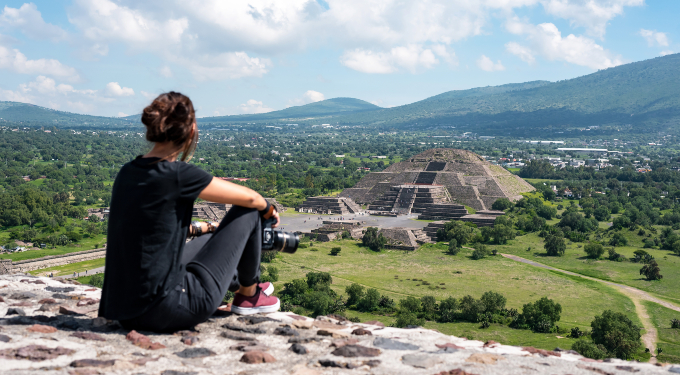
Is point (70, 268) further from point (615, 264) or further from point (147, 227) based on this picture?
point (615, 264)

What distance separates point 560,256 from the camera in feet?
152

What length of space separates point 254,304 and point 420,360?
2.25m

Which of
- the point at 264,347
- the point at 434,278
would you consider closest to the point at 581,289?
the point at 434,278

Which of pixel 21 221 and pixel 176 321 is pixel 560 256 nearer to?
pixel 176 321

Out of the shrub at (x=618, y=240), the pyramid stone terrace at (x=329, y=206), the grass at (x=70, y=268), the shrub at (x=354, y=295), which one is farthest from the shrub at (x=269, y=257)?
the shrub at (x=618, y=240)

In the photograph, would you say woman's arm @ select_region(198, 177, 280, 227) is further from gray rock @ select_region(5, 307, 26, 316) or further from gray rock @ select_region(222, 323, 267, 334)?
gray rock @ select_region(5, 307, 26, 316)

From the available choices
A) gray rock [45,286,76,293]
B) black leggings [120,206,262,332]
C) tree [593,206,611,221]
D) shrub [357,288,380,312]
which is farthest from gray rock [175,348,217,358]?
tree [593,206,611,221]

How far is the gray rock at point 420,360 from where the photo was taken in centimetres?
503

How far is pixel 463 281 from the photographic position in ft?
123

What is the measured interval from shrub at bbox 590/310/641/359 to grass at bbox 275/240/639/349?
4.96 feet

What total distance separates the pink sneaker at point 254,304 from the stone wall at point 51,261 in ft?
117

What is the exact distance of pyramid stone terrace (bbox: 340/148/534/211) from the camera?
242 feet

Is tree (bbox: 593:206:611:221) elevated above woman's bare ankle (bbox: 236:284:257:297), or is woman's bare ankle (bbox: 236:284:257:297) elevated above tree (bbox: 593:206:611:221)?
woman's bare ankle (bbox: 236:284:257:297)

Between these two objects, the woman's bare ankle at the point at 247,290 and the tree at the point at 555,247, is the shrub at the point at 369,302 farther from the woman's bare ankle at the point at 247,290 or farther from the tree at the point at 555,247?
the woman's bare ankle at the point at 247,290
